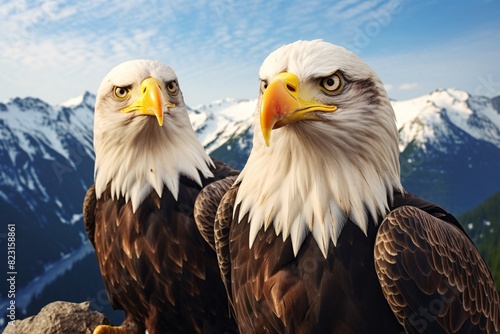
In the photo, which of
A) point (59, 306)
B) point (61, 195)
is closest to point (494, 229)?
point (61, 195)

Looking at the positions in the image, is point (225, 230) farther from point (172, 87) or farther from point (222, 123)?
point (222, 123)

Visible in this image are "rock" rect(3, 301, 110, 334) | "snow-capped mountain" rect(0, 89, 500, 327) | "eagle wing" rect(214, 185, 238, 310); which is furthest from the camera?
"snow-capped mountain" rect(0, 89, 500, 327)

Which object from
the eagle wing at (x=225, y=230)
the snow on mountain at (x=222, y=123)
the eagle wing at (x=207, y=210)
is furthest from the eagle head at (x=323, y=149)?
the snow on mountain at (x=222, y=123)

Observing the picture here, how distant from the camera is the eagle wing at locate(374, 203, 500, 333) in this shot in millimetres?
2814

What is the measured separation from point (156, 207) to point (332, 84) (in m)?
2.18

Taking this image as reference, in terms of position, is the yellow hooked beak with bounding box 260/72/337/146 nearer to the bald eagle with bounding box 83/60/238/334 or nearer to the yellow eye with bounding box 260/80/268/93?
the yellow eye with bounding box 260/80/268/93

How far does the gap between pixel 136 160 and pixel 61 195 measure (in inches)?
2606

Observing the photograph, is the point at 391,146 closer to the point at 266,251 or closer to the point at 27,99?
the point at 266,251

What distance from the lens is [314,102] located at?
109 inches

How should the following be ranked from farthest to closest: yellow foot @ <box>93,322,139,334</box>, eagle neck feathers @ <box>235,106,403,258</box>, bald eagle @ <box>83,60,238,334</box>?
yellow foot @ <box>93,322,139,334</box> < bald eagle @ <box>83,60,238,334</box> < eagle neck feathers @ <box>235,106,403,258</box>

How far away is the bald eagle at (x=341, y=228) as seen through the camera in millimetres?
2822

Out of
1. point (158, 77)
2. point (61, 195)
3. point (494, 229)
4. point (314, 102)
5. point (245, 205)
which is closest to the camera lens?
point (314, 102)

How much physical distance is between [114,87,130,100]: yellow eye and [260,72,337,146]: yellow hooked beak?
1.90 metres

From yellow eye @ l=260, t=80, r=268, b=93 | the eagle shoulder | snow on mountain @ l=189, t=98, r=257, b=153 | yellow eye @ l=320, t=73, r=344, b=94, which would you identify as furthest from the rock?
snow on mountain @ l=189, t=98, r=257, b=153
